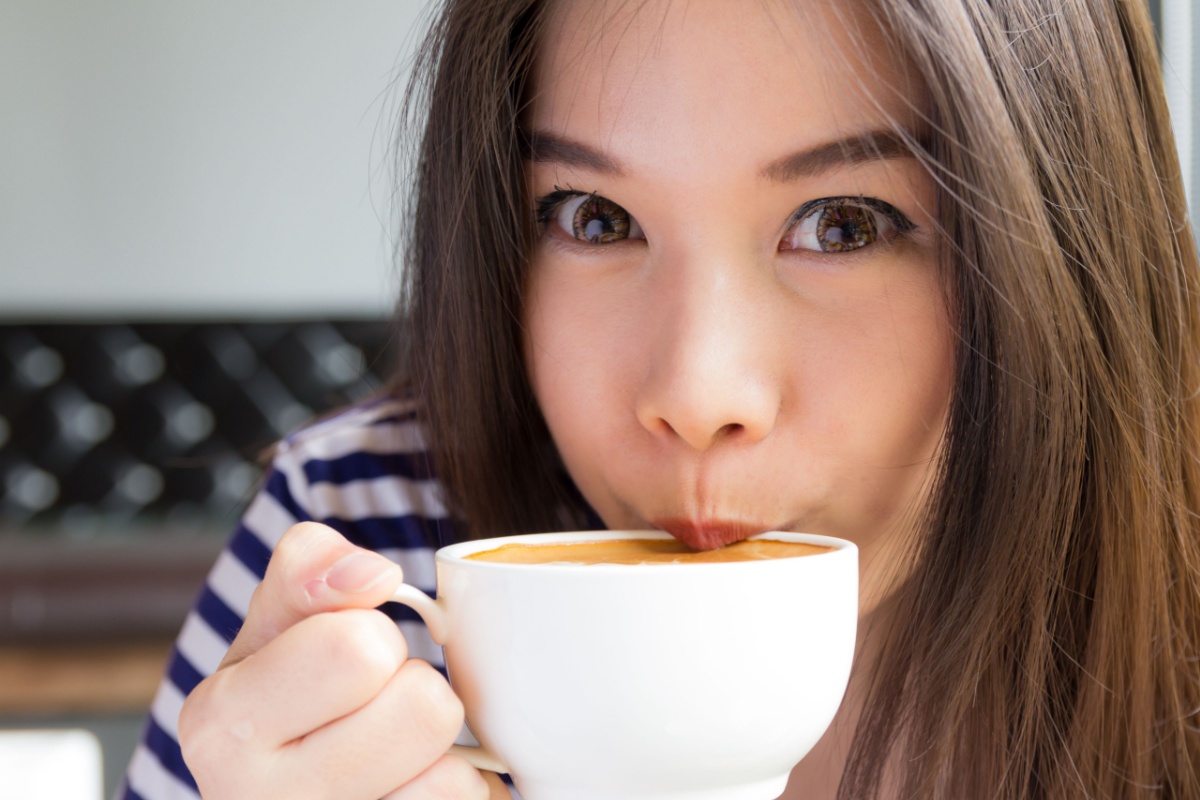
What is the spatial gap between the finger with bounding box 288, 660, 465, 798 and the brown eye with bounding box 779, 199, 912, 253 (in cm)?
42

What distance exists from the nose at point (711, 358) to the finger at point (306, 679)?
238 millimetres

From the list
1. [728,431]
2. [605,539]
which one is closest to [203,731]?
[605,539]

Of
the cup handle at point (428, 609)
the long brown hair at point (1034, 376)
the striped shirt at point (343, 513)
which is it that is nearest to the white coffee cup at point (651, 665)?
the cup handle at point (428, 609)

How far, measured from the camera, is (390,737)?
0.57 metres

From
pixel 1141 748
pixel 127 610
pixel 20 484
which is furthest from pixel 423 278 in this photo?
pixel 20 484

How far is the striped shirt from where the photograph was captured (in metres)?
1.07

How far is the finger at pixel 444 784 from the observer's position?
0.58 meters

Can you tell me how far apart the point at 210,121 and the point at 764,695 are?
2929 millimetres

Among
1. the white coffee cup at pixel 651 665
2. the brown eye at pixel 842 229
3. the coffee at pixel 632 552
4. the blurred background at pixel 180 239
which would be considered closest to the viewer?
the white coffee cup at pixel 651 665

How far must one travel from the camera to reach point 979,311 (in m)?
0.72

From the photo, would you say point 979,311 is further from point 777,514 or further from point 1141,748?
point 1141,748

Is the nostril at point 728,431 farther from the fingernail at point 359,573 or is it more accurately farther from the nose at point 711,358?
the fingernail at point 359,573

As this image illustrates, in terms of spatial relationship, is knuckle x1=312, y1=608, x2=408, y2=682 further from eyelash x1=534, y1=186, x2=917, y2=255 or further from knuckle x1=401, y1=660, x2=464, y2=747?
eyelash x1=534, y1=186, x2=917, y2=255

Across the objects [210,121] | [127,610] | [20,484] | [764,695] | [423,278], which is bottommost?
[127,610]
